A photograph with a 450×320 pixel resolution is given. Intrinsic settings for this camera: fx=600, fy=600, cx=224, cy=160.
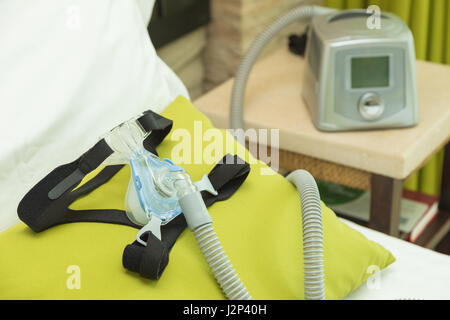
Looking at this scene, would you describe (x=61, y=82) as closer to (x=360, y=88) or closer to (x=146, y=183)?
(x=146, y=183)

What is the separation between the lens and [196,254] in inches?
24.1

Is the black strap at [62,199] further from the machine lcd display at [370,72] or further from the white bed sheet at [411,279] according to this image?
the machine lcd display at [370,72]

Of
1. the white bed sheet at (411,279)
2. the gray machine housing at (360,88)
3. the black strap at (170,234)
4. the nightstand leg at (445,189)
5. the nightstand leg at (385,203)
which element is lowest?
the nightstand leg at (445,189)

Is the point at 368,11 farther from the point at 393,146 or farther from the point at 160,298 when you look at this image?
the point at 160,298

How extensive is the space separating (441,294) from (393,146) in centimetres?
41

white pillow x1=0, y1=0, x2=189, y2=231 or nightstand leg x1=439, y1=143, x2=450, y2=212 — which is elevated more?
white pillow x1=0, y1=0, x2=189, y2=231

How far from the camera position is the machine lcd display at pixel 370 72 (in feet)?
3.63

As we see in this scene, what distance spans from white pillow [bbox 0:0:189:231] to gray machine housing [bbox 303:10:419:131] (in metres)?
0.34

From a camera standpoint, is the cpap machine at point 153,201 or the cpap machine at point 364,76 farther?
the cpap machine at point 364,76

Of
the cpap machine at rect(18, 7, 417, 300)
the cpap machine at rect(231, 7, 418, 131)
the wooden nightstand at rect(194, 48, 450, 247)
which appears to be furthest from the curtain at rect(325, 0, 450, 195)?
the cpap machine at rect(18, 7, 417, 300)

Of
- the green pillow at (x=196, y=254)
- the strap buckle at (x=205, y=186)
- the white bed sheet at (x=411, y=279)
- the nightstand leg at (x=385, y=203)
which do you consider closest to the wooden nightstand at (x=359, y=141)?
the nightstand leg at (x=385, y=203)

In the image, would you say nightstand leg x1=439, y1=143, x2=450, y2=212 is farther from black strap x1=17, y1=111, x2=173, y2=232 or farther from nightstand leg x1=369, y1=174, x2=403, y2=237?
black strap x1=17, y1=111, x2=173, y2=232

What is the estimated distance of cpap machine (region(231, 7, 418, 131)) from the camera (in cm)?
109

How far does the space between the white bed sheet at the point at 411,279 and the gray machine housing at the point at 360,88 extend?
36 cm
